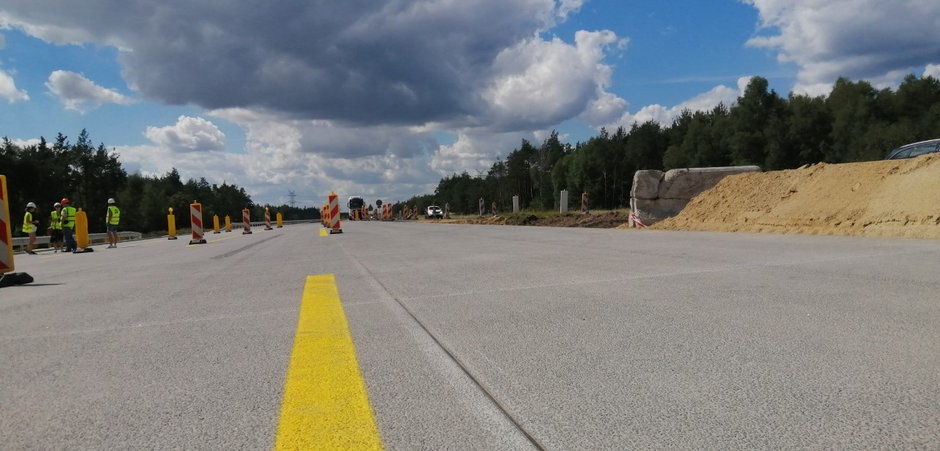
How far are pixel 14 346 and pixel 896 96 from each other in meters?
69.1

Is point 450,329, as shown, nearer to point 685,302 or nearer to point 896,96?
point 685,302

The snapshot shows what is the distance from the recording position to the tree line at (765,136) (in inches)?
2168

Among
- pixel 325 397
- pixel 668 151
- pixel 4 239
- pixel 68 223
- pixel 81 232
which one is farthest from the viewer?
pixel 668 151

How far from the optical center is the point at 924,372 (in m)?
3.11

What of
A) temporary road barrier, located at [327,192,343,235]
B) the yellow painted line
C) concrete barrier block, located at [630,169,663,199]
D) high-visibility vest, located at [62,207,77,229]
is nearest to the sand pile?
concrete barrier block, located at [630,169,663,199]

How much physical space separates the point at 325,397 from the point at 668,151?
81.3 m

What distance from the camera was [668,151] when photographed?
3110 inches

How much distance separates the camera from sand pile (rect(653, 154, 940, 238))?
1241 cm

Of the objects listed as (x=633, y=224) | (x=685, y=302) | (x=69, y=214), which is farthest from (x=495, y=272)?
(x=69, y=214)

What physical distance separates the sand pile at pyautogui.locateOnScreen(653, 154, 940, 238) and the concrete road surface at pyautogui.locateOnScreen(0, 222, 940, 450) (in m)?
6.16

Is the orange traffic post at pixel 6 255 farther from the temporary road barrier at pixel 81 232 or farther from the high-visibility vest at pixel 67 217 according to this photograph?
the temporary road barrier at pixel 81 232

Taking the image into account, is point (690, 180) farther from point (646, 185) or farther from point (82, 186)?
point (82, 186)

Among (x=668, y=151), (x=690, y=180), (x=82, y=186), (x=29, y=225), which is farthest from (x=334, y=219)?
(x=82, y=186)

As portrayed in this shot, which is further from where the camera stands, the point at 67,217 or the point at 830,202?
the point at 67,217
